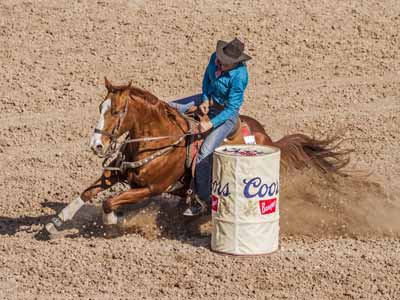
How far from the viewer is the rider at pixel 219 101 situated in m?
11.4

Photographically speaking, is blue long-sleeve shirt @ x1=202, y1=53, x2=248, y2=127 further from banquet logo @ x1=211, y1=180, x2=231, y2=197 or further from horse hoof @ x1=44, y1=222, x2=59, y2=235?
horse hoof @ x1=44, y1=222, x2=59, y2=235

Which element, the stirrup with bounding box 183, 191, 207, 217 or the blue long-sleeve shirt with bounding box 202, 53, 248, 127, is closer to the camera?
the blue long-sleeve shirt with bounding box 202, 53, 248, 127

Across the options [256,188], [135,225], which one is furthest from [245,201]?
[135,225]

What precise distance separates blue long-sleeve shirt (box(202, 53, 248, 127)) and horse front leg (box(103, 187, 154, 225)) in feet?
3.46

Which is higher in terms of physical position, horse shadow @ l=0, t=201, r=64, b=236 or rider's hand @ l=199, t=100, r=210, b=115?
rider's hand @ l=199, t=100, r=210, b=115

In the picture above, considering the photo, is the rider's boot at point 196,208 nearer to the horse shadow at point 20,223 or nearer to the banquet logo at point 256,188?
the banquet logo at point 256,188

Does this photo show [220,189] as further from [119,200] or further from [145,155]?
[119,200]

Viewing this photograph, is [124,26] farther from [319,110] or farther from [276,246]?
[276,246]

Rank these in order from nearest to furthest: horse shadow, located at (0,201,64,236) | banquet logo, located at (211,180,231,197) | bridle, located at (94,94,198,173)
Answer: banquet logo, located at (211,180,231,197)
bridle, located at (94,94,198,173)
horse shadow, located at (0,201,64,236)

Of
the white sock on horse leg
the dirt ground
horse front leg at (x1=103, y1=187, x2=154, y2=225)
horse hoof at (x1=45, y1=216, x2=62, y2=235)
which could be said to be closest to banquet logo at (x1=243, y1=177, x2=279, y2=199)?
the dirt ground

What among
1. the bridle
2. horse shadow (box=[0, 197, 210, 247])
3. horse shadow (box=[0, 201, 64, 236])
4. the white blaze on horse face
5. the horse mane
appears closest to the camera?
the white blaze on horse face

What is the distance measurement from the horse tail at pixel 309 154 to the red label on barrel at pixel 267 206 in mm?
1534

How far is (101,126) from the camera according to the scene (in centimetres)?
1088

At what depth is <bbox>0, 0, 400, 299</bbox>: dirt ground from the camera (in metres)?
10.5
